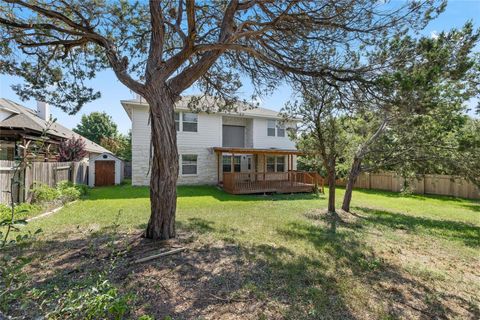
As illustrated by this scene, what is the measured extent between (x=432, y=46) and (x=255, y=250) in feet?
14.8

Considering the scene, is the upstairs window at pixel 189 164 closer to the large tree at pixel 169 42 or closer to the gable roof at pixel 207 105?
the gable roof at pixel 207 105

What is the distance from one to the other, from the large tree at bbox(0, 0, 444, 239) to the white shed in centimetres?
1017

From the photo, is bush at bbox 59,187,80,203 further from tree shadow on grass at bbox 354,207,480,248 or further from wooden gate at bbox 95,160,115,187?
tree shadow on grass at bbox 354,207,480,248

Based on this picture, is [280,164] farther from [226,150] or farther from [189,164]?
[189,164]

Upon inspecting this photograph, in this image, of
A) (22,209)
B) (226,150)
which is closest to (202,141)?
(226,150)

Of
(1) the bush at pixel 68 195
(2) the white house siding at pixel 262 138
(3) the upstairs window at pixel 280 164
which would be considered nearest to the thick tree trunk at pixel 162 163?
(1) the bush at pixel 68 195

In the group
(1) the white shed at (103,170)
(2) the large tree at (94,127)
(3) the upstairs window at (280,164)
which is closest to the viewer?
(1) the white shed at (103,170)

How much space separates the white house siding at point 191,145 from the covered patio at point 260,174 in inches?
32.3

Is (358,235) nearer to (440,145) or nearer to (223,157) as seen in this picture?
(440,145)

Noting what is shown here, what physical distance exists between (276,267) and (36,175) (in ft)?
29.3

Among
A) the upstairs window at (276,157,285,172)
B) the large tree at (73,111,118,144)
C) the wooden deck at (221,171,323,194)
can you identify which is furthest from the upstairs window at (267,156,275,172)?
the large tree at (73,111,118,144)

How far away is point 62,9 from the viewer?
546 cm

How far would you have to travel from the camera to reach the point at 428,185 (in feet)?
51.7

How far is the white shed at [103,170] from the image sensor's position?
50.8ft
